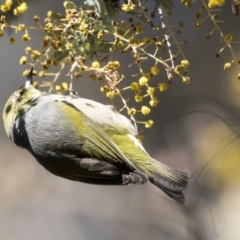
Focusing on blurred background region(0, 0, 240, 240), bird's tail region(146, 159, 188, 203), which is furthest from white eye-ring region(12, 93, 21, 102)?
blurred background region(0, 0, 240, 240)

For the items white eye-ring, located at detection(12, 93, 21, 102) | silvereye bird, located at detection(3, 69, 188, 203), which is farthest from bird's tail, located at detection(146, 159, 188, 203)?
white eye-ring, located at detection(12, 93, 21, 102)

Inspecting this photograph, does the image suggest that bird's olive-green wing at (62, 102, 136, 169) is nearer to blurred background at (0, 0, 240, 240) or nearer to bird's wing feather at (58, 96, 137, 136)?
bird's wing feather at (58, 96, 137, 136)

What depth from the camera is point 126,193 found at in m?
1.29

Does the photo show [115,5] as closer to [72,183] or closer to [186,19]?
[186,19]

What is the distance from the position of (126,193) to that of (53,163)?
554 mm

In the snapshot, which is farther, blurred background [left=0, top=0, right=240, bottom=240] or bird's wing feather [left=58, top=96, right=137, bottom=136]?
blurred background [left=0, top=0, right=240, bottom=240]

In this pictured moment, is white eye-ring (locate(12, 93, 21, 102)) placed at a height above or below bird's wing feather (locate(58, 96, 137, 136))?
above

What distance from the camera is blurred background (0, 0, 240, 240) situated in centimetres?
125

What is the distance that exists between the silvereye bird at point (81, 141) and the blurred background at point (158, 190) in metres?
0.41

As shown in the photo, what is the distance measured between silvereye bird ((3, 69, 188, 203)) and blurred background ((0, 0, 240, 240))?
409mm

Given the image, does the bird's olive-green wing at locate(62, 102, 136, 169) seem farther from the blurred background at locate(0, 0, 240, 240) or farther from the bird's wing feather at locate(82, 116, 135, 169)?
the blurred background at locate(0, 0, 240, 240)

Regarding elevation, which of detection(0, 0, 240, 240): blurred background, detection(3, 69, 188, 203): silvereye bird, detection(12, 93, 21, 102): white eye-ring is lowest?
detection(0, 0, 240, 240): blurred background

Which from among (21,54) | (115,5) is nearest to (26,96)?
(115,5)

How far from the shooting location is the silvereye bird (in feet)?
2.51
